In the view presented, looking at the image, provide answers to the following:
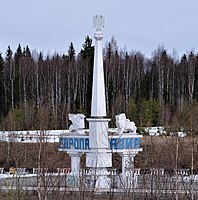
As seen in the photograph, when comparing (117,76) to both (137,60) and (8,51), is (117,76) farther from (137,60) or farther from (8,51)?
(8,51)

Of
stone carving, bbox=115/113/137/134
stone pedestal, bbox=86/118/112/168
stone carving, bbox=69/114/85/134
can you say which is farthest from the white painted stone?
stone carving, bbox=69/114/85/134

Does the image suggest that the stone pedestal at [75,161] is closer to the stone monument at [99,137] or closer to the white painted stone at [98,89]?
the stone monument at [99,137]

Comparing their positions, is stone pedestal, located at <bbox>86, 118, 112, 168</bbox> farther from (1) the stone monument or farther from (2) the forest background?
(2) the forest background

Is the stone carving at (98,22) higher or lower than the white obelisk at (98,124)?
higher

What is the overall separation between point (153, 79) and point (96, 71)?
93.8 feet

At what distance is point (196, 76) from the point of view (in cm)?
4884

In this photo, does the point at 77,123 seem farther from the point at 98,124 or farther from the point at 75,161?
the point at 75,161

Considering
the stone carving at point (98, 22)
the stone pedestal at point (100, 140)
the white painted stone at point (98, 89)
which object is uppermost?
the stone carving at point (98, 22)

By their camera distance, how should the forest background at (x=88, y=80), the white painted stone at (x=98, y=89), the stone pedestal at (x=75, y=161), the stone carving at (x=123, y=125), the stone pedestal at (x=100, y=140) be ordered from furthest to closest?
the forest background at (x=88, y=80), the stone pedestal at (x=75, y=161), the stone carving at (x=123, y=125), the white painted stone at (x=98, y=89), the stone pedestal at (x=100, y=140)

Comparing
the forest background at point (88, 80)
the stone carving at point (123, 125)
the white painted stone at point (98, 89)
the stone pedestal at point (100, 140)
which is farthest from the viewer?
the forest background at point (88, 80)

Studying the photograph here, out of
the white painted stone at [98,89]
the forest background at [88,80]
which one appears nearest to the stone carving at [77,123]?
the white painted stone at [98,89]

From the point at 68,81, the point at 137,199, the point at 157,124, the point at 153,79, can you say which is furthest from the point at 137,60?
the point at 137,199

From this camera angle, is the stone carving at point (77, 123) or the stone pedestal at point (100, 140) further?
the stone carving at point (77, 123)

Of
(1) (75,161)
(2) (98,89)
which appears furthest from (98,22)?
(1) (75,161)
